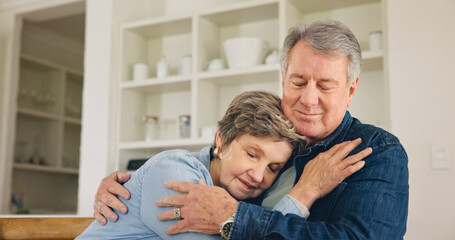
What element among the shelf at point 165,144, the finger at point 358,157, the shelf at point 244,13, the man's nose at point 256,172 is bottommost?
the man's nose at point 256,172

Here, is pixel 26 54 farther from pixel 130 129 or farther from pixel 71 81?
pixel 130 129

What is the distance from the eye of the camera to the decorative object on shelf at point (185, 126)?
370 cm

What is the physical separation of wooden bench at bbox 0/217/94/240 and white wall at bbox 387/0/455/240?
5.77ft

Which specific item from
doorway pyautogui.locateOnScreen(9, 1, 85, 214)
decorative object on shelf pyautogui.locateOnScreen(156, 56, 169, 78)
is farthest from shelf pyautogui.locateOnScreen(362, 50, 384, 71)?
doorway pyautogui.locateOnScreen(9, 1, 85, 214)

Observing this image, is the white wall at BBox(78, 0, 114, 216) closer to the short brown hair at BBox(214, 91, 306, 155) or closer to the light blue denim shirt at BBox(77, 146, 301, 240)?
the light blue denim shirt at BBox(77, 146, 301, 240)

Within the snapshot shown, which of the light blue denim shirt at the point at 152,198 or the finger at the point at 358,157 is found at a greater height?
the finger at the point at 358,157

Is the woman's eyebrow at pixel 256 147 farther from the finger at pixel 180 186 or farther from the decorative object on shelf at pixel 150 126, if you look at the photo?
the decorative object on shelf at pixel 150 126

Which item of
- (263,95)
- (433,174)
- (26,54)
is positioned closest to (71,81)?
(26,54)

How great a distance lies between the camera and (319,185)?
1343 millimetres

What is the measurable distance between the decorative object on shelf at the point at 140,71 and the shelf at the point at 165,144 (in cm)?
50

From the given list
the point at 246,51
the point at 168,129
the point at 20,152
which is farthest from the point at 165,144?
the point at 20,152

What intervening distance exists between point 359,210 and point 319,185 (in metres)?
0.13

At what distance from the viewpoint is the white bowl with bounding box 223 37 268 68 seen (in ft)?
11.2

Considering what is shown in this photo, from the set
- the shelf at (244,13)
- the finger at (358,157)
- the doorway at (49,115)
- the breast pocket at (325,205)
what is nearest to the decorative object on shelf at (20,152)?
the doorway at (49,115)
